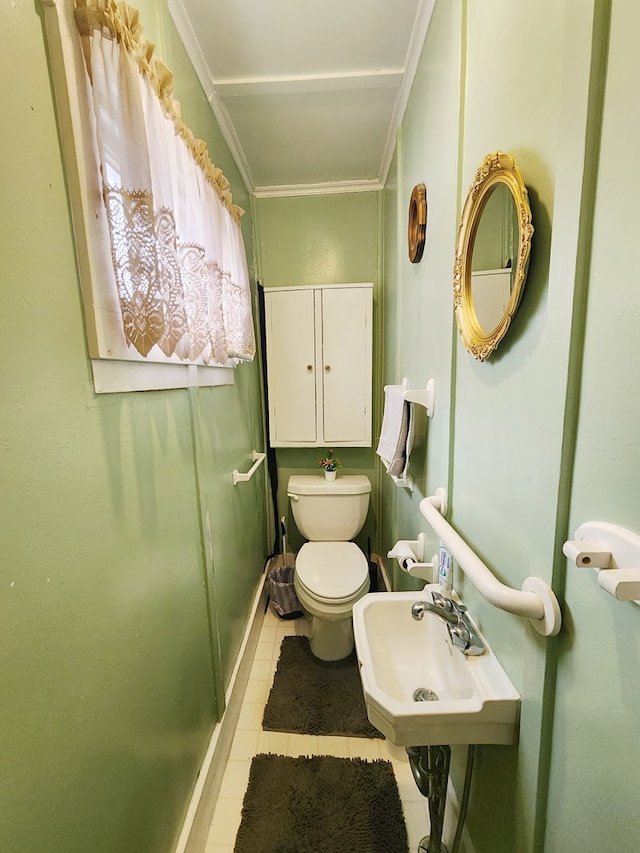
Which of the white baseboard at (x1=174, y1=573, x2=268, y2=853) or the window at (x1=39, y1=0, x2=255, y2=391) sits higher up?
the window at (x1=39, y1=0, x2=255, y2=391)

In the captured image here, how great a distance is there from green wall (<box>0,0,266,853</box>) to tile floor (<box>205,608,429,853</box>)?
240mm

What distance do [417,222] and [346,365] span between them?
0.95 m

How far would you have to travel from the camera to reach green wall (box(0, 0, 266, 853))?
48cm

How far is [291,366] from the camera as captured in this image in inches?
83.9

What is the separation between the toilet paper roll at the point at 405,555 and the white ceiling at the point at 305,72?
1738 mm

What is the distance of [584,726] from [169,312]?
1033 mm


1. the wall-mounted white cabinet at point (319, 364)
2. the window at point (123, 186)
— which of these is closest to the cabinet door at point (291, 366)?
the wall-mounted white cabinet at point (319, 364)

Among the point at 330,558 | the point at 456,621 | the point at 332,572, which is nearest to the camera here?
the point at 456,621

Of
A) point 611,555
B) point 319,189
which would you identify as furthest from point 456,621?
point 319,189

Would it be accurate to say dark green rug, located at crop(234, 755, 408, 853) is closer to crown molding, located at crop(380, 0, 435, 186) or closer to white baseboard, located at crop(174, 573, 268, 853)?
white baseboard, located at crop(174, 573, 268, 853)

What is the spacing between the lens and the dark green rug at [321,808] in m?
1.06

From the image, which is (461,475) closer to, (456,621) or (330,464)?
(456,621)

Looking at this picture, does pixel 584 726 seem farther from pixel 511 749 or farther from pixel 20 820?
pixel 20 820

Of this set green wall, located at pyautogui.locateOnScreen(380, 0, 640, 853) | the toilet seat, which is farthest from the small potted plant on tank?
green wall, located at pyautogui.locateOnScreen(380, 0, 640, 853)
